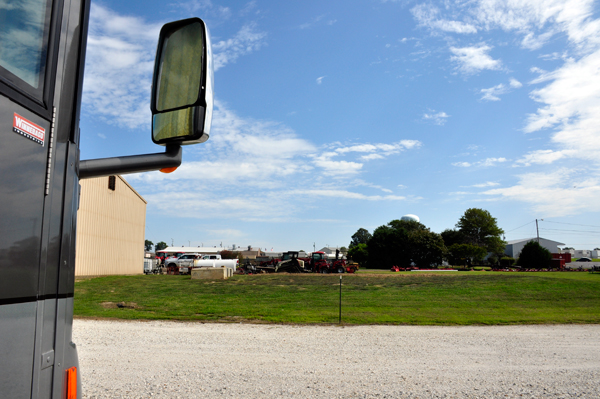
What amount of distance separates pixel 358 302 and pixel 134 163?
14938 mm

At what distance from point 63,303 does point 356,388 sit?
525 centimetres

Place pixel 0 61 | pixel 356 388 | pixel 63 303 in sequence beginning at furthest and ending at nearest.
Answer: pixel 356 388, pixel 63 303, pixel 0 61

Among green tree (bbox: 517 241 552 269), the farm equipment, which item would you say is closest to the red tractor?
the farm equipment

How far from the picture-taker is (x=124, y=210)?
34.0m

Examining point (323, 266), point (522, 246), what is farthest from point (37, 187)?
point (522, 246)

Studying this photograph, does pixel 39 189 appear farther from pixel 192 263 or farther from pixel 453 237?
pixel 453 237

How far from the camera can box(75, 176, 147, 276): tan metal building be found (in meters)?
27.1

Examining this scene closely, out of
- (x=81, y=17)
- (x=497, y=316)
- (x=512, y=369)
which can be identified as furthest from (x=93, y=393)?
(x=497, y=316)

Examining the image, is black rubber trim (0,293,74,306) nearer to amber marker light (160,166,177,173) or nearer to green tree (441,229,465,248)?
amber marker light (160,166,177,173)

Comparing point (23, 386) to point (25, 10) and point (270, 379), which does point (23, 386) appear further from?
point (270, 379)

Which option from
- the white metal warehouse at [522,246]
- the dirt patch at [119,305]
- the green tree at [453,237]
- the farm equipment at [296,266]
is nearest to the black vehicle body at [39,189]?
the dirt patch at [119,305]

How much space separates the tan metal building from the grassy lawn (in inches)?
271

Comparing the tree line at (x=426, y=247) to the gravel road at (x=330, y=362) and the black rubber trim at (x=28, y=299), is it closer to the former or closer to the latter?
the gravel road at (x=330, y=362)

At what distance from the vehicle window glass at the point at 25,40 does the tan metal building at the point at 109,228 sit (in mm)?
25725
